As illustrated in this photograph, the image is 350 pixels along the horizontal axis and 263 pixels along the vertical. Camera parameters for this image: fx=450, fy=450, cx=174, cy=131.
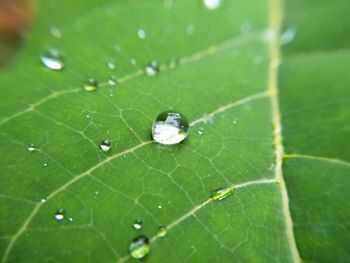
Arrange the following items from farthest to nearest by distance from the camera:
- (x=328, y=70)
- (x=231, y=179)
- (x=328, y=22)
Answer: (x=328, y=22), (x=328, y=70), (x=231, y=179)

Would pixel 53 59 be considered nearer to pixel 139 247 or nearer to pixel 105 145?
pixel 105 145

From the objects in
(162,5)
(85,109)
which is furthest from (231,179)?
(162,5)

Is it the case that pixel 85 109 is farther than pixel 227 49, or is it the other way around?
pixel 227 49

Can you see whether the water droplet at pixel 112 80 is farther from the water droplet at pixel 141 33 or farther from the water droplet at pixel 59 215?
the water droplet at pixel 59 215

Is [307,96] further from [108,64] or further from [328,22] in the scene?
[108,64]

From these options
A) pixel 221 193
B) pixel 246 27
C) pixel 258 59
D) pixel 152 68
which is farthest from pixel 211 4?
pixel 221 193
